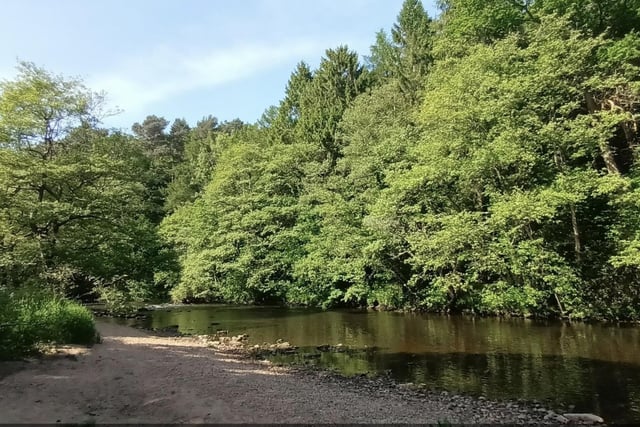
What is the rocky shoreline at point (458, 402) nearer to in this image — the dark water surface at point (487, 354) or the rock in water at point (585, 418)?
the rock in water at point (585, 418)

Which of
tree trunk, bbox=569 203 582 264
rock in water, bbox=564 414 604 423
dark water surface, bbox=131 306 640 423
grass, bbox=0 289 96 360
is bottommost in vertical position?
rock in water, bbox=564 414 604 423

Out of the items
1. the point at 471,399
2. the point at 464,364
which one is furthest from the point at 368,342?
the point at 471,399

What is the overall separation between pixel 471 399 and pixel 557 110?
15495mm

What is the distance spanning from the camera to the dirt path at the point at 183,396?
8625mm

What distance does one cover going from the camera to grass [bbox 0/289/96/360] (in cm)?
1244

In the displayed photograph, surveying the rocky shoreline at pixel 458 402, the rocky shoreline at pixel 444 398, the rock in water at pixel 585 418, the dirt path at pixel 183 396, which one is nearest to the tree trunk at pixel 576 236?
the rocky shoreline at pixel 444 398

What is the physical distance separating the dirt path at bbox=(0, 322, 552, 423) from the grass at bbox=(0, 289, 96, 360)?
858mm

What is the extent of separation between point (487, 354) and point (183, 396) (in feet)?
33.4

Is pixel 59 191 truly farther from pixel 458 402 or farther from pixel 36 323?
pixel 458 402

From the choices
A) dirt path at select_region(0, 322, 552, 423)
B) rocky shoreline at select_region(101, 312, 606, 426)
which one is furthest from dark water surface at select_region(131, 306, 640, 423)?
dirt path at select_region(0, 322, 552, 423)

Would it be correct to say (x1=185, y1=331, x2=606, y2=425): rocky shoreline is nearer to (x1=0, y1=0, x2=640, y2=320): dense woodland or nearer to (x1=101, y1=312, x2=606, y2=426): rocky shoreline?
(x1=101, y1=312, x2=606, y2=426): rocky shoreline

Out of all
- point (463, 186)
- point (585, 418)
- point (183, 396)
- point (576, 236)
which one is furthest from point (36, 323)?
point (576, 236)

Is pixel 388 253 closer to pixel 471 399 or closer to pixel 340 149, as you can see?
pixel 340 149

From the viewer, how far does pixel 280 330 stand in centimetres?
2330
